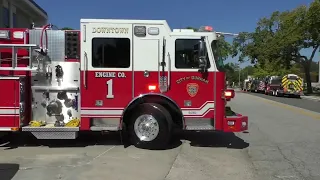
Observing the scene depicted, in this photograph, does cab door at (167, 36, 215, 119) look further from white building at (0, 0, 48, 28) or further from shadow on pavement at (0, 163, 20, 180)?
white building at (0, 0, 48, 28)

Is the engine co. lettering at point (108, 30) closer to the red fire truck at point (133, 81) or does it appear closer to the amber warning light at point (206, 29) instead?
the red fire truck at point (133, 81)

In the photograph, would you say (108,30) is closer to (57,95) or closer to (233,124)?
(57,95)

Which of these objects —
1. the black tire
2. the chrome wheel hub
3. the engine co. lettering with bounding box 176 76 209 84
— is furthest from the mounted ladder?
the engine co. lettering with bounding box 176 76 209 84

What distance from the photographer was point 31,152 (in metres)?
8.61

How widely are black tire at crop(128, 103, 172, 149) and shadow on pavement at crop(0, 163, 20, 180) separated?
257cm

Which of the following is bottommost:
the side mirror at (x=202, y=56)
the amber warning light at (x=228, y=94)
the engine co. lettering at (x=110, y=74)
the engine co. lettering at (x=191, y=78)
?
the amber warning light at (x=228, y=94)

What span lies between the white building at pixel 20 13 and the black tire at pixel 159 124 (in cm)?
904

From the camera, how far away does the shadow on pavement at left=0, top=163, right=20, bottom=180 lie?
21.7ft

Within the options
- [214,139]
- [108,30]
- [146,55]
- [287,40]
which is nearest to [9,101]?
[108,30]

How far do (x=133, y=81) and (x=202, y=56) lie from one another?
5.24ft

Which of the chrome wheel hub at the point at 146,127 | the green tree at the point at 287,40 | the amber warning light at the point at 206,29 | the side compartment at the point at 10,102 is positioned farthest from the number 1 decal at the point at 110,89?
the green tree at the point at 287,40

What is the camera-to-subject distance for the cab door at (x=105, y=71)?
873cm

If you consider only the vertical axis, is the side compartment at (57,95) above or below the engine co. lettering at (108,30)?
below

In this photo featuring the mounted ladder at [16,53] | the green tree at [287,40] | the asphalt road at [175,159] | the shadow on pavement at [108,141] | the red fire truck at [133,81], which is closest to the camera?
the asphalt road at [175,159]
